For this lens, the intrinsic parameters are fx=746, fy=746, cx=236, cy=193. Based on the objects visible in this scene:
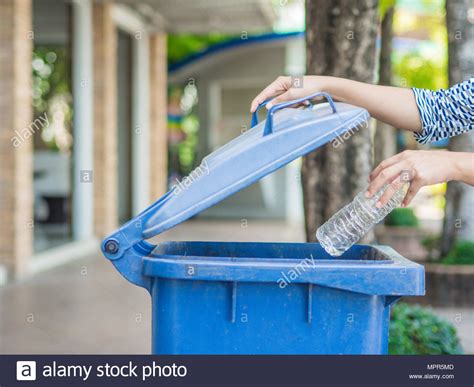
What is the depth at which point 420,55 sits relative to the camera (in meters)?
15.5

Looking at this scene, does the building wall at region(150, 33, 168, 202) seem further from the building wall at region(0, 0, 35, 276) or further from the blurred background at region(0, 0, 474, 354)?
the building wall at region(0, 0, 35, 276)

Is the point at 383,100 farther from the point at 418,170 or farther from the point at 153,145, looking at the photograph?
the point at 153,145

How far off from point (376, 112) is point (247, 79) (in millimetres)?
14458

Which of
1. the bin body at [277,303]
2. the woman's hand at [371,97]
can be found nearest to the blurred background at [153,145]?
the woman's hand at [371,97]

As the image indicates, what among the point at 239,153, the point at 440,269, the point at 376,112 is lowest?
the point at 440,269

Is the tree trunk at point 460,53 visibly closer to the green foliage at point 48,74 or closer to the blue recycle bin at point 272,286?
the blue recycle bin at point 272,286

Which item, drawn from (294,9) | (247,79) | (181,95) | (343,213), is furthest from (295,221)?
(343,213)

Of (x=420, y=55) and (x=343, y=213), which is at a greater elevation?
(x=420, y=55)

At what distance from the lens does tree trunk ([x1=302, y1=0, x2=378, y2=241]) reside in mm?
4219

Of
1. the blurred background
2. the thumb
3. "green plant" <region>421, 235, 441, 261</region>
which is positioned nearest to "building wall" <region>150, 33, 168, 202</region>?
the blurred background

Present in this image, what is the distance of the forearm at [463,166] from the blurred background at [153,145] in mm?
2077

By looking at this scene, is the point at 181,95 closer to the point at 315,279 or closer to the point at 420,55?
the point at 420,55

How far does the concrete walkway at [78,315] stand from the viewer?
5.66 metres

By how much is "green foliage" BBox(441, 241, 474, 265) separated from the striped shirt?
543 cm
